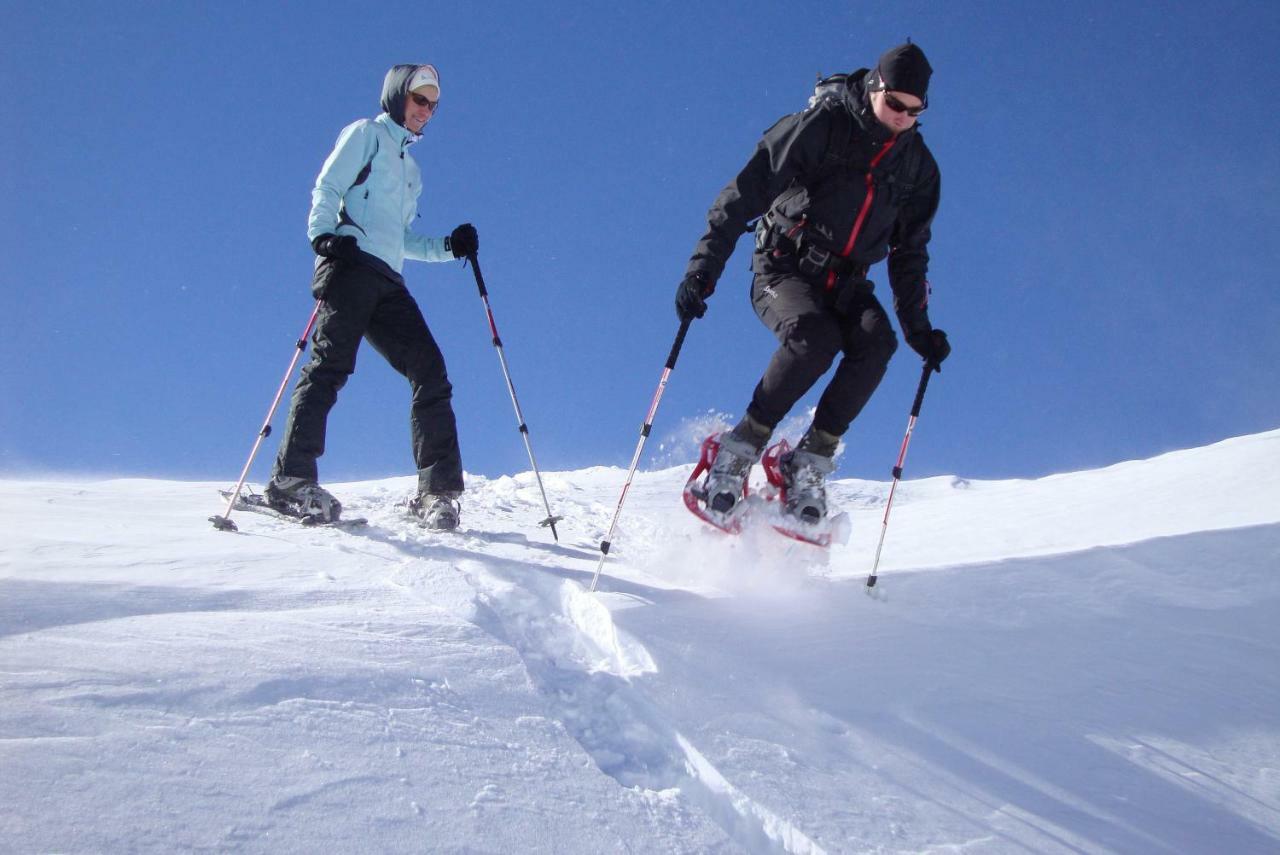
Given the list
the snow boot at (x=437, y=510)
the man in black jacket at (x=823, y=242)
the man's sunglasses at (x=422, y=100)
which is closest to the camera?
the man in black jacket at (x=823, y=242)

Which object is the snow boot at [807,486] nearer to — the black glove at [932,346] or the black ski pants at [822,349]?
the black ski pants at [822,349]

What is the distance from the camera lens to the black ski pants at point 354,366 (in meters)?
5.04

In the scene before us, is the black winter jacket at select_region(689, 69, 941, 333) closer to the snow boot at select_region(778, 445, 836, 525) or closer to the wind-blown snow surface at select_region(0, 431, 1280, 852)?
the snow boot at select_region(778, 445, 836, 525)

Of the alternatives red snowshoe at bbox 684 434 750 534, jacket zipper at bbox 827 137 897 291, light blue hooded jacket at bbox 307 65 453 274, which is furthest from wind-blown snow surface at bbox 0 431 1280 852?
light blue hooded jacket at bbox 307 65 453 274

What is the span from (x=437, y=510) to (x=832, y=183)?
118 inches

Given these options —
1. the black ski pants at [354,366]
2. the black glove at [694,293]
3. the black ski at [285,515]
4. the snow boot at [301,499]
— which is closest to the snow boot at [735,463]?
the black glove at [694,293]

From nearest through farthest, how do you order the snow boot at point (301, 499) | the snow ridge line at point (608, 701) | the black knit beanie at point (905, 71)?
the snow ridge line at point (608, 701) < the black knit beanie at point (905, 71) < the snow boot at point (301, 499)

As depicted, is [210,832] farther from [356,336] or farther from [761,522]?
[356,336]

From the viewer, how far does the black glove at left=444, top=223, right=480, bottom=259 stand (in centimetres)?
597

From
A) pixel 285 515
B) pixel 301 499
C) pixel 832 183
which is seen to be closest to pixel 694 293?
A: pixel 832 183

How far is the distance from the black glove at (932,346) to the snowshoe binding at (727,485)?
3.92ft

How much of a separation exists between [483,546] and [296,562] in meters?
1.35

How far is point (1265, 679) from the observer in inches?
117

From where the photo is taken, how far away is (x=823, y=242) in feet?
14.3
